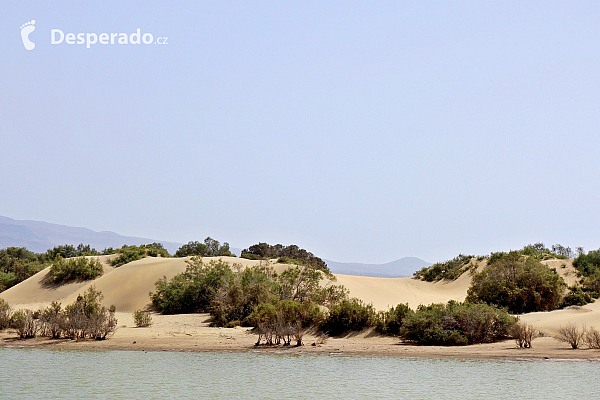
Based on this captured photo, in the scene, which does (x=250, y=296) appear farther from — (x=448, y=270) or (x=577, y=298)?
(x=448, y=270)

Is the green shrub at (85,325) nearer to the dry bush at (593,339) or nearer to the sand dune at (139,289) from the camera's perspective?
the sand dune at (139,289)

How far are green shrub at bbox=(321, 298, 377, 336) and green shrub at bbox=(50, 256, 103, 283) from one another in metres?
20.3

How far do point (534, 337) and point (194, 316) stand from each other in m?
14.9

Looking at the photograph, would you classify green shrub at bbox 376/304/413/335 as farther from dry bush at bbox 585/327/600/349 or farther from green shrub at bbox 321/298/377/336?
dry bush at bbox 585/327/600/349

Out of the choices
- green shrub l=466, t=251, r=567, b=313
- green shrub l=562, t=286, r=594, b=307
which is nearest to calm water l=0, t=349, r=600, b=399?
green shrub l=466, t=251, r=567, b=313

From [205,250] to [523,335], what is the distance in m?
38.6

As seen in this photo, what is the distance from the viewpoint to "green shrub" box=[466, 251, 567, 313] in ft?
90.4

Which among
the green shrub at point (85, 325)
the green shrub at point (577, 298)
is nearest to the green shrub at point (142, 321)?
the green shrub at point (85, 325)

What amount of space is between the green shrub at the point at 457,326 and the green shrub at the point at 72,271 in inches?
925

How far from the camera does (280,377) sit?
52.3ft

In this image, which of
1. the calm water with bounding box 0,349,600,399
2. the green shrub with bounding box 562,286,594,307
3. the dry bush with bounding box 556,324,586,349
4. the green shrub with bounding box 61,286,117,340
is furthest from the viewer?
the green shrub with bounding box 562,286,594,307

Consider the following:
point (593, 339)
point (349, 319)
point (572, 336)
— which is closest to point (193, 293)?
point (349, 319)

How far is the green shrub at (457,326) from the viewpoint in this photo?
21891 mm

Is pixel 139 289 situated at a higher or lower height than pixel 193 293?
higher
